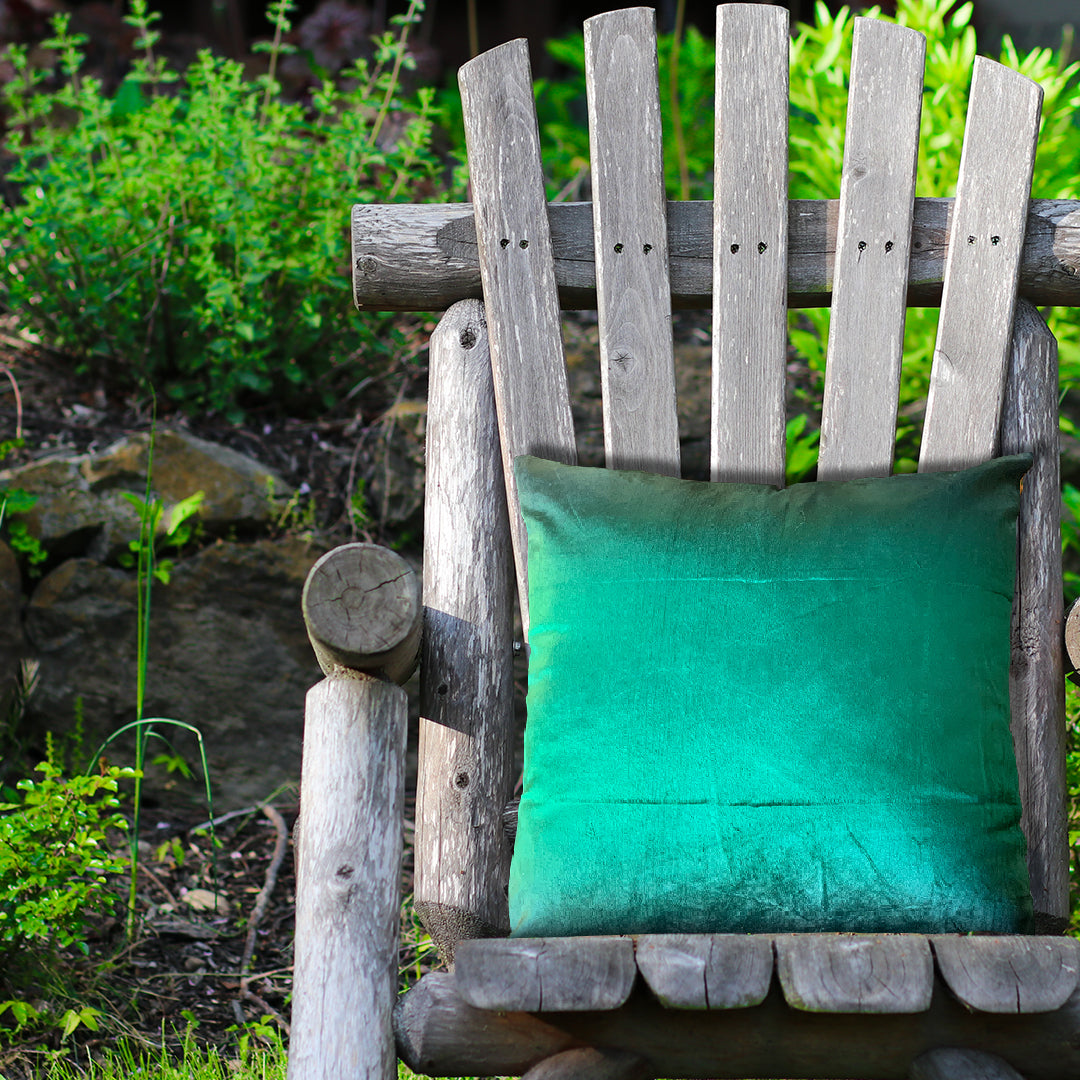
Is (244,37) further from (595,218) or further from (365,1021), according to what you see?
(365,1021)

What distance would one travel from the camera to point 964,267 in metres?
Result: 1.54

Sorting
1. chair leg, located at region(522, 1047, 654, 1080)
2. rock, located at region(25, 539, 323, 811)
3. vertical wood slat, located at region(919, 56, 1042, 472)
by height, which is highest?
vertical wood slat, located at region(919, 56, 1042, 472)

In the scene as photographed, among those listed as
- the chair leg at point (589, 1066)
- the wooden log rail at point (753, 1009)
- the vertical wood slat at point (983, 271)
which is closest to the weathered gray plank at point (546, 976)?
the wooden log rail at point (753, 1009)

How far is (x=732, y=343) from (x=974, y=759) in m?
0.64

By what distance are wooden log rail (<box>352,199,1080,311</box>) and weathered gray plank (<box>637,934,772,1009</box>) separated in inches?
34.8

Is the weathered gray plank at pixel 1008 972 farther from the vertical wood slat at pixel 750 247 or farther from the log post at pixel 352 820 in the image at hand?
the vertical wood slat at pixel 750 247

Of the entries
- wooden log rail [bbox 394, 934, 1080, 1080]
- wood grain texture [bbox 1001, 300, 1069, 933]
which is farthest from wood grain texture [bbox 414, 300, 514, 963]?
wood grain texture [bbox 1001, 300, 1069, 933]

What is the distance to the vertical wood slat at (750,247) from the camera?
1.55 metres

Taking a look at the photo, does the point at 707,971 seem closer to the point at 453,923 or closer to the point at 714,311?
the point at 453,923

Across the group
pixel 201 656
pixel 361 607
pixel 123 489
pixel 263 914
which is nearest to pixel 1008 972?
pixel 361 607

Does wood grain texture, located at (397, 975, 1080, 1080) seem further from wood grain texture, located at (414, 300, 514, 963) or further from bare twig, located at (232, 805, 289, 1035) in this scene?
bare twig, located at (232, 805, 289, 1035)

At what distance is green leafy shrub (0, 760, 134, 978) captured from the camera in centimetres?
159

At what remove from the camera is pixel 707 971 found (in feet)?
3.32

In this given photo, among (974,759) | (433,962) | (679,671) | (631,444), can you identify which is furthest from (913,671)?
(433,962)
